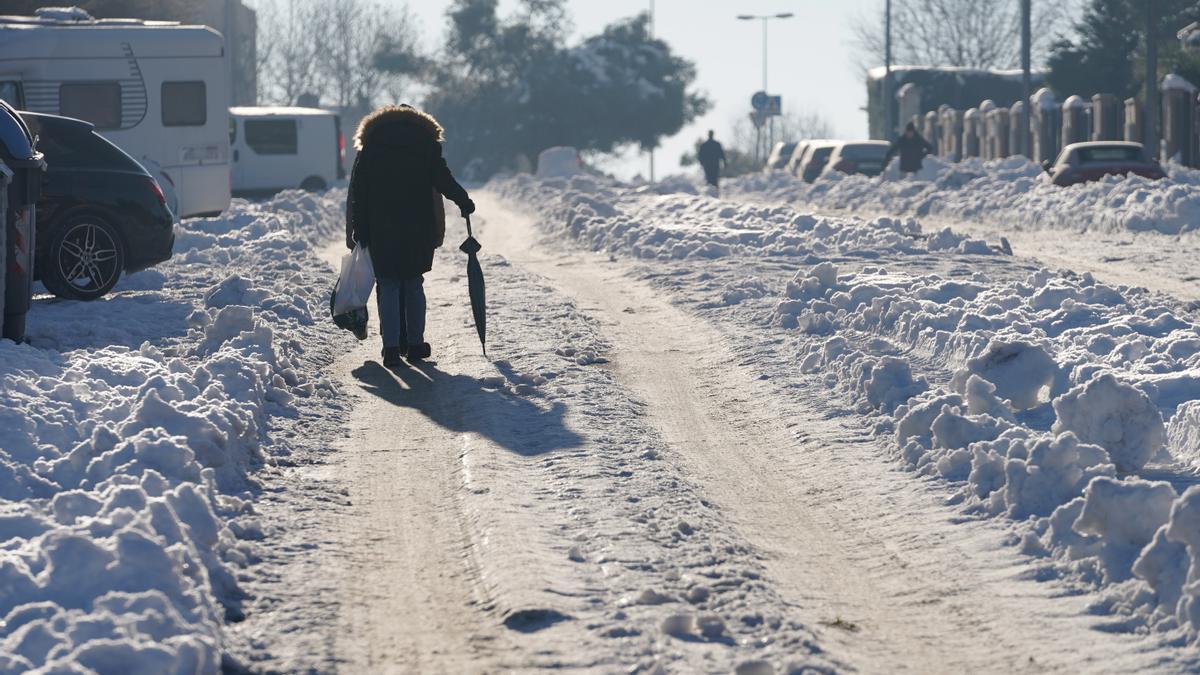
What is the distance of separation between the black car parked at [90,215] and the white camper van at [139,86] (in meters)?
6.94

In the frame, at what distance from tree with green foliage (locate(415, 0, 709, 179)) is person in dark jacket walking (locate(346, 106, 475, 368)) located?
194 feet

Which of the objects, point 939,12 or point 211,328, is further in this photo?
point 939,12

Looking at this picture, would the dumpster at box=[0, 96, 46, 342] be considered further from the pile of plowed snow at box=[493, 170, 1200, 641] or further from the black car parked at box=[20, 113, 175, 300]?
the pile of plowed snow at box=[493, 170, 1200, 641]

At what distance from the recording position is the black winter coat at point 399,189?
10.6 m

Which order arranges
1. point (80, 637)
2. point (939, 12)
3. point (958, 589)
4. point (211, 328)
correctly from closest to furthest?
point (80, 637), point (958, 589), point (211, 328), point (939, 12)

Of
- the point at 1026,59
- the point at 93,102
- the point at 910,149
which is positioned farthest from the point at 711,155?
the point at 93,102

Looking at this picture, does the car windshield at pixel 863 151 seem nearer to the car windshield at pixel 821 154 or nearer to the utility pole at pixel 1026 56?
the car windshield at pixel 821 154

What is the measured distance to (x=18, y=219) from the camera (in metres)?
10.6

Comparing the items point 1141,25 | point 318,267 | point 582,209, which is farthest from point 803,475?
point 1141,25

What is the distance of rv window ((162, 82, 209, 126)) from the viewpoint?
2247cm

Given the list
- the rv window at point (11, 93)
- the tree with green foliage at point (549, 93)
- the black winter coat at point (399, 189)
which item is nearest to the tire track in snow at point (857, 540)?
the black winter coat at point (399, 189)

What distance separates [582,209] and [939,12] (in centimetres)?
6256

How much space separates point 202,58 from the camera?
22547 mm

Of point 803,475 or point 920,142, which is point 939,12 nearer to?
point 920,142
